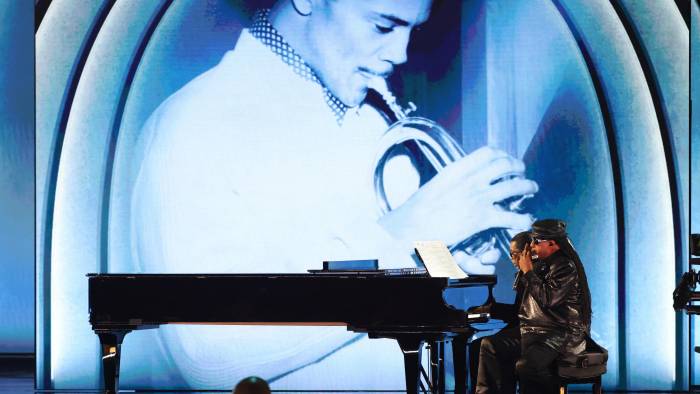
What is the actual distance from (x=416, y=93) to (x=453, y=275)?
100 inches

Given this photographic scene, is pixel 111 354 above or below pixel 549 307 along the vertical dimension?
below

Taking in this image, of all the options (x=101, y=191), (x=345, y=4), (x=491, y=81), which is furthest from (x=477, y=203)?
(x=101, y=191)

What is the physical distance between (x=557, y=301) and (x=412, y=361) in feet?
2.54

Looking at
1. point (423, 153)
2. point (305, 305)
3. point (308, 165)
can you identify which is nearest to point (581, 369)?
point (305, 305)

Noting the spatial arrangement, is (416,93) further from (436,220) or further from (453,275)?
(453,275)

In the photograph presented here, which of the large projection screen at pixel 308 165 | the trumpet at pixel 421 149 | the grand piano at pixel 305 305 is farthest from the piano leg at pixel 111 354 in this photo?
the trumpet at pixel 421 149

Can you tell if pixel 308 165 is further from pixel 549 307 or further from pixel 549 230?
pixel 549 307

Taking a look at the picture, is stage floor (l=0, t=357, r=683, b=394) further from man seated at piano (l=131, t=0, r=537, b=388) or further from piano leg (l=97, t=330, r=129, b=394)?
piano leg (l=97, t=330, r=129, b=394)

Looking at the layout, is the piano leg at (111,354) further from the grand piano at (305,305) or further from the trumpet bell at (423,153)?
the trumpet bell at (423,153)

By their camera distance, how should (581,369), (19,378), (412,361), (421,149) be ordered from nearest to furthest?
(581,369), (412,361), (421,149), (19,378)

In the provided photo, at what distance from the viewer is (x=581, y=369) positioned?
4.97 m

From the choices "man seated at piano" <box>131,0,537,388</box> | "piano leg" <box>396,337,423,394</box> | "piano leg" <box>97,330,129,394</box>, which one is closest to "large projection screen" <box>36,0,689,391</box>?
"man seated at piano" <box>131,0,537,388</box>

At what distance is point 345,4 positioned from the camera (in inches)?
297

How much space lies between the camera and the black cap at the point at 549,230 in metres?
5.04
